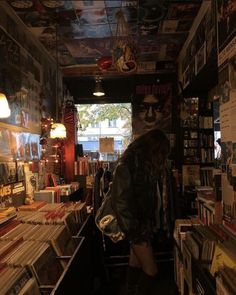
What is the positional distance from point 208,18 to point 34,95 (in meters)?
2.19

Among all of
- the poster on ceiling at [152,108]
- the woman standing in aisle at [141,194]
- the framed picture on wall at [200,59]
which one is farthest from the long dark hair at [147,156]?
the poster on ceiling at [152,108]

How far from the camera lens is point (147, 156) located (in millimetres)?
2453

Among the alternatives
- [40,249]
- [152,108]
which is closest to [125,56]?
[40,249]

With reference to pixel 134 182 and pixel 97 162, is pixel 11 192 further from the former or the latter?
pixel 97 162

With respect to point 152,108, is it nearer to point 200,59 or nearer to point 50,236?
point 200,59

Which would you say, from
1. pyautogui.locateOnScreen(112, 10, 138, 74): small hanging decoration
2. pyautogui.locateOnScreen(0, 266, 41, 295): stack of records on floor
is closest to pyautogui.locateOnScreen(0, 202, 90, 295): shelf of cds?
pyautogui.locateOnScreen(0, 266, 41, 295): stack of records on floor

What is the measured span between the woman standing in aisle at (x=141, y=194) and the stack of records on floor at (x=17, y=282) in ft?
2.72

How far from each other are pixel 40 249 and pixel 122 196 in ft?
2.23

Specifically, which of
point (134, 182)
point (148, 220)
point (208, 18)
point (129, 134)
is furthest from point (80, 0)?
point (129, 134)

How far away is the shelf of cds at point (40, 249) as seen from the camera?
1.55m

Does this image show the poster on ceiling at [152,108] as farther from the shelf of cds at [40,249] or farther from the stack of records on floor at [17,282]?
the stack of records on floor at [17,282]

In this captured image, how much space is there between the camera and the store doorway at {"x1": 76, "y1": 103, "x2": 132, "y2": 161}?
6266 millimetres

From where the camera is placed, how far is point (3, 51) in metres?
2.98

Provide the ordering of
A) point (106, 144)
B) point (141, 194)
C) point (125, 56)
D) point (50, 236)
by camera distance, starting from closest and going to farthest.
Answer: point (50, 236)
point (141, 194)
point (125, 56)
point (106, 144)
